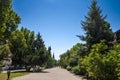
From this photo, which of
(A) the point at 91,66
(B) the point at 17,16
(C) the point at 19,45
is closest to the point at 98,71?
(A) the point at 91,66

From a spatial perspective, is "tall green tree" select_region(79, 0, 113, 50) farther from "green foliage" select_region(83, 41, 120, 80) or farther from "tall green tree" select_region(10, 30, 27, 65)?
"tall green tree" select_region(10, 30, 27, 65)

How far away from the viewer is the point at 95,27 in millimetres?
34875

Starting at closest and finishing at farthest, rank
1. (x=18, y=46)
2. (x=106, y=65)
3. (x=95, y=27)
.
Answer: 1. (x=106, y=65)
2. (x=95, y=27)
3. (x=18, y=46)

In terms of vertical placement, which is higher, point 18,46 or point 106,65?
point 18,46

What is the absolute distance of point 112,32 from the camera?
35.4m

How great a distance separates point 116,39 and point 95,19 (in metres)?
4.96

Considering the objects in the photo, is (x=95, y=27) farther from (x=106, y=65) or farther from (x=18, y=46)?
(x=18, y=46)

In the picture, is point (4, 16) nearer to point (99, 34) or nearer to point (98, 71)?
point (98, 71)

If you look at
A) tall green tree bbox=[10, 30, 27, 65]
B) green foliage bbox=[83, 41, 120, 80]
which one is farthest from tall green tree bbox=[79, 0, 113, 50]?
tall green tree bbox=[10, 30, 27, 65]

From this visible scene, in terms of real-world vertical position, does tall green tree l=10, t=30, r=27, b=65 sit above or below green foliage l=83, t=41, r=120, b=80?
above

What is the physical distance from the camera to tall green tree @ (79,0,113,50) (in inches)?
1357

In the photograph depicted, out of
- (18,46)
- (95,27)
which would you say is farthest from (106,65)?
(18,46)

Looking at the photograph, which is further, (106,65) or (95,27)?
(95,27)

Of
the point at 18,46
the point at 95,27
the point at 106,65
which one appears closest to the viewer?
the point at 106,65
